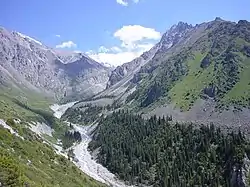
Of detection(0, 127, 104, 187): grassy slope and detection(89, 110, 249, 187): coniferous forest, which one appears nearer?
detection(0, 127, 104, 187): grassy slope

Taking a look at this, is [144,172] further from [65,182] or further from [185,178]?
[65,182]

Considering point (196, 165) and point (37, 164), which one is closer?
point (37, 164)

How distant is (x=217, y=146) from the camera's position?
609ft

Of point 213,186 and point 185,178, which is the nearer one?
point 213,186

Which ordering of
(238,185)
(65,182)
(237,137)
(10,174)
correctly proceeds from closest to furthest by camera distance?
(10,174) < (65,182) < (238,185) < (237,137)

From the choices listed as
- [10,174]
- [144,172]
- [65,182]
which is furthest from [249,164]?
[10,174]

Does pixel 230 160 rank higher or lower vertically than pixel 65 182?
higher

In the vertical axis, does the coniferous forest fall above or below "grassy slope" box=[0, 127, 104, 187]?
above

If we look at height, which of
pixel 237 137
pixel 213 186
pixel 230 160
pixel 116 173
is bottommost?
pixel 116 173

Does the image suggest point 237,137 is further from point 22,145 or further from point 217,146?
point 22,145

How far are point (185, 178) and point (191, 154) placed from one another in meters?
19.9

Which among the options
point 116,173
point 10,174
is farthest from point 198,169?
point 10,174

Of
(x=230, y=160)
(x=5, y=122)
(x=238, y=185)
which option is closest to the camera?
(x=5, y=122)

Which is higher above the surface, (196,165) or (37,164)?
(196,165)
